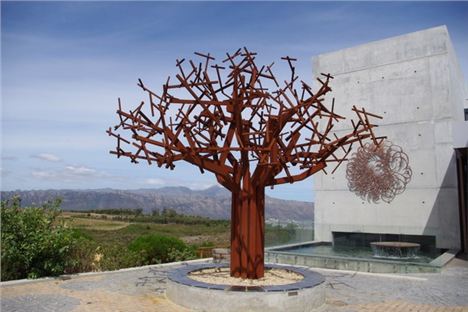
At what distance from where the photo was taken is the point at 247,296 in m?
7.73

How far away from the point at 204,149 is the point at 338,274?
6183 mm

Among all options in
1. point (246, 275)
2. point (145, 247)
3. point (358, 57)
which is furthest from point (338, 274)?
point (358, 57)

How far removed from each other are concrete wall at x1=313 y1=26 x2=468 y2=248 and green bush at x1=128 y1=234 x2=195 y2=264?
389 inches

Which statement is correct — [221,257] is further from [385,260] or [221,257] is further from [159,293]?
[385,260]

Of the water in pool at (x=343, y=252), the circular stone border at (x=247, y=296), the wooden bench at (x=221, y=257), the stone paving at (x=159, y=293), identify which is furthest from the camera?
the water in pool at (x=343, y=252)

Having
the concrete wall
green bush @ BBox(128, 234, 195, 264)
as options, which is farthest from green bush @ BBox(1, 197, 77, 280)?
the concrete wall

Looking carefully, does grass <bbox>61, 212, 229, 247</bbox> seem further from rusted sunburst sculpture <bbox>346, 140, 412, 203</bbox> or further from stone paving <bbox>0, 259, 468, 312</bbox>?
stone paving <bbox>0, 259, 468, 312</bbox>

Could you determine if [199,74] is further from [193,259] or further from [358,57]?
[358,57]

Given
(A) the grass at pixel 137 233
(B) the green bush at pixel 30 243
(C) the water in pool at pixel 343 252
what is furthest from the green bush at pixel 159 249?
(A) the grass at pixel 137 233

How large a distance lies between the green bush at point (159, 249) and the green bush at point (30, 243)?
3.47m

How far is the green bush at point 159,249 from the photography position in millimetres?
14640

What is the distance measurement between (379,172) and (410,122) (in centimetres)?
275

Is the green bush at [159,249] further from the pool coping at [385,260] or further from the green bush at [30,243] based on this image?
the green bush at [30,243]

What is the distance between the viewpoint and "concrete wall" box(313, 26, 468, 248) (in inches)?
760
